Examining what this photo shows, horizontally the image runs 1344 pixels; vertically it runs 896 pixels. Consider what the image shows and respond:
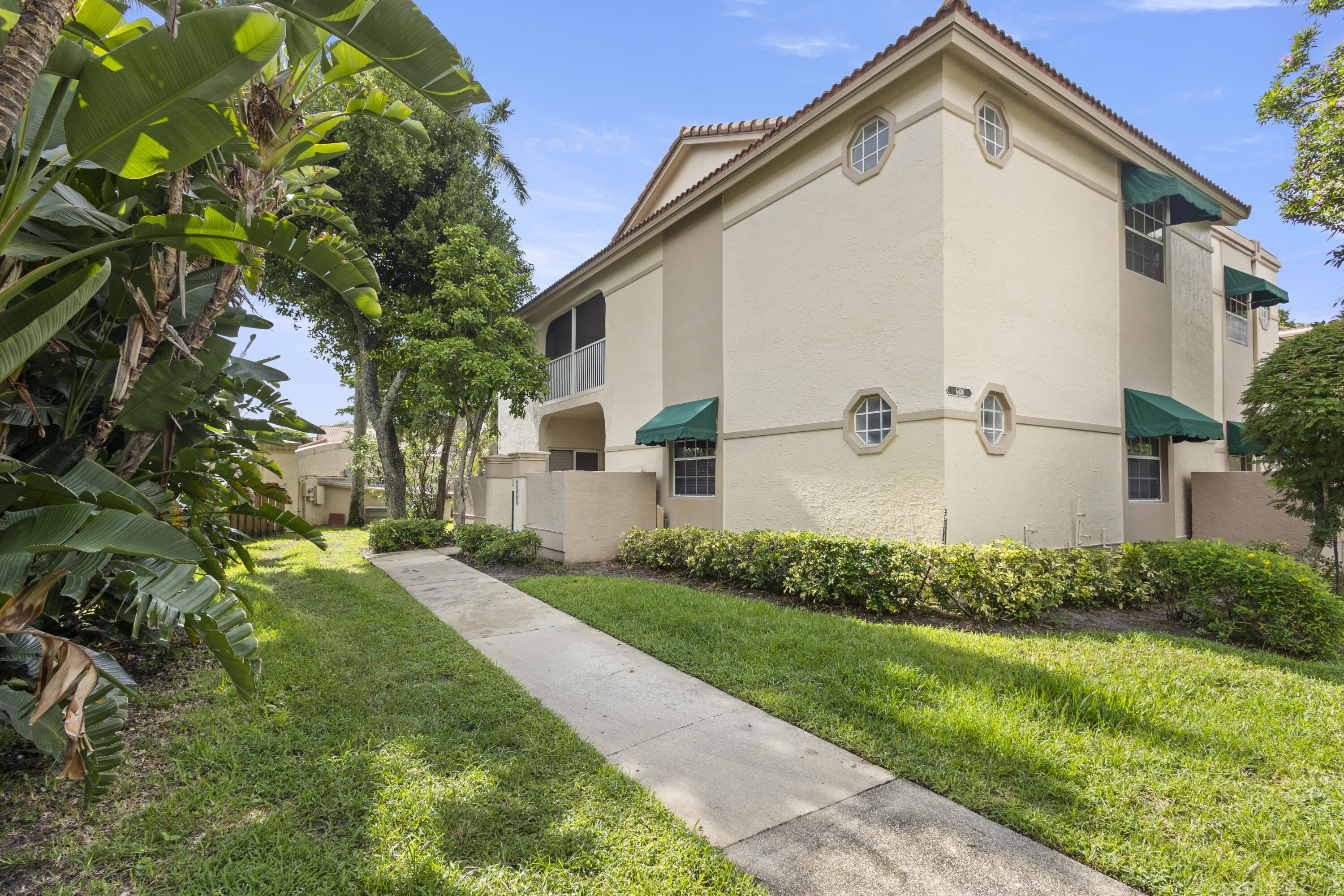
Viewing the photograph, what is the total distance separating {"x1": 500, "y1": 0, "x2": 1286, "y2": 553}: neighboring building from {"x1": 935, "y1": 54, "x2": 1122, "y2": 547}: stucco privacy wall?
0.04 metres

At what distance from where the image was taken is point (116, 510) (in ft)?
8.14

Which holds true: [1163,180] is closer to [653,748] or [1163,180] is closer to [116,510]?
[653,748]

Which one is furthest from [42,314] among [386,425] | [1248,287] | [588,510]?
[1248,287]

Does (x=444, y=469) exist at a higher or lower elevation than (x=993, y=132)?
lower

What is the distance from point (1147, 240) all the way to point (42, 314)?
15.1m

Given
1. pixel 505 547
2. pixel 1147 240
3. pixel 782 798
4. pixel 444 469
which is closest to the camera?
pixel 782 798

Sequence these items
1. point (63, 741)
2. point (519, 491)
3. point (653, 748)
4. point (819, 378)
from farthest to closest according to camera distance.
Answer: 1. point (519, 491)
2. point (819, 378)
3. point (653, 748)
4. point (63, 741)

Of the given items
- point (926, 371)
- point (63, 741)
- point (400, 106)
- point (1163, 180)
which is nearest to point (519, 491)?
point (926, 371)

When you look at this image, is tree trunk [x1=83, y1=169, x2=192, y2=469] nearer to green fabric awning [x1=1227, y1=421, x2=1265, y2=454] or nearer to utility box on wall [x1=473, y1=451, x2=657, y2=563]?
utility box on wall [x1=473, y1=451, x2=657, y2=563]

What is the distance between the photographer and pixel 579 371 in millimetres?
16438

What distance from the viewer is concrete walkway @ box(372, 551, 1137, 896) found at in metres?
2.63

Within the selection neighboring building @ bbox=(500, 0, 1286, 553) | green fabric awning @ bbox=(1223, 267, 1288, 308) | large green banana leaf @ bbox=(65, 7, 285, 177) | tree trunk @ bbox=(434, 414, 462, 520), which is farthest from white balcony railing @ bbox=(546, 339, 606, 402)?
green fabric awning @ bbox=(1223, 267, 1288, 308)

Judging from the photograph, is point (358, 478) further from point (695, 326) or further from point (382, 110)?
point (382, 110)

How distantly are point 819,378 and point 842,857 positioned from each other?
300 inches
